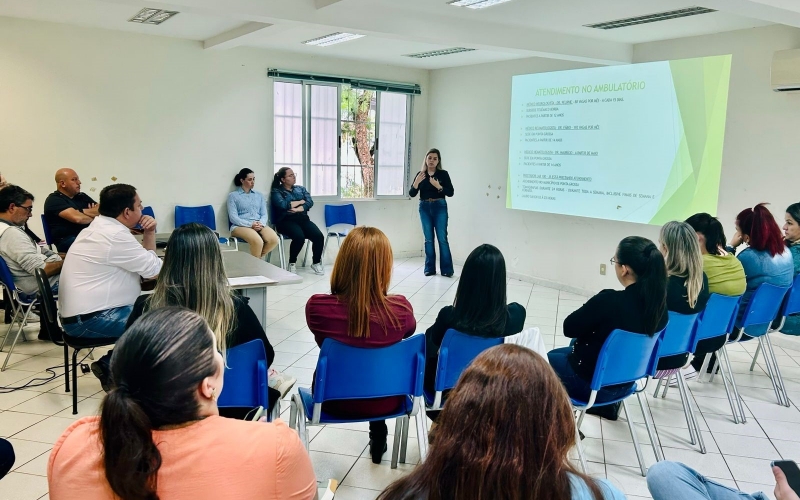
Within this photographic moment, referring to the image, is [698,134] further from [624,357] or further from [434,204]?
[624,357]

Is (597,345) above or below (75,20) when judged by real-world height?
below

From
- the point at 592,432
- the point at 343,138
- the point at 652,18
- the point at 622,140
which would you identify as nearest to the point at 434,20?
the point at 652,18

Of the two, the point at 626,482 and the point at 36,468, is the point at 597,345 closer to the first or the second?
the point at 626,482

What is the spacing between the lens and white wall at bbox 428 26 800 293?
188 inches

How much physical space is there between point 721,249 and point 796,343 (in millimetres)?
1998

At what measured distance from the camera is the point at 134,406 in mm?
1062

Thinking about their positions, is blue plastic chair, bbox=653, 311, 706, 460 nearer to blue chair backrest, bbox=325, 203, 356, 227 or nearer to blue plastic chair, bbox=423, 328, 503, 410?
blue plastic chair, bbox=423, 328, 503, 410

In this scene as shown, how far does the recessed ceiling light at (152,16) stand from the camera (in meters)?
5.11

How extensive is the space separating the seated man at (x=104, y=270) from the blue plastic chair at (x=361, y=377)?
140 cm

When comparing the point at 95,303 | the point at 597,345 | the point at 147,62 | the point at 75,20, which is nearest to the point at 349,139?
the point at 147,62

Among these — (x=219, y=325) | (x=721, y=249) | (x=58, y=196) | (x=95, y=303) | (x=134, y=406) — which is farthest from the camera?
(x=58, y=196)

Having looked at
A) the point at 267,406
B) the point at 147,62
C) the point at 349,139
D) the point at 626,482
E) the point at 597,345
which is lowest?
the point at 626,482

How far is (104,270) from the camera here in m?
3.16

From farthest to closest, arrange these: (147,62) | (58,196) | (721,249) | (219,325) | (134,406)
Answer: (147,62) → (58,196) → (721,249) → (219,325) → (134,406)
